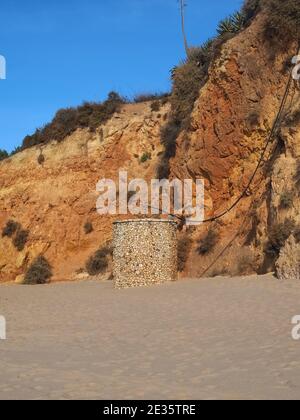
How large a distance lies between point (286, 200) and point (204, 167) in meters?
5.81

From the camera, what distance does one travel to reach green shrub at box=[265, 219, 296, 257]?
14.6 metres

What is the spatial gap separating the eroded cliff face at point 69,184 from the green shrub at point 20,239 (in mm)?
207

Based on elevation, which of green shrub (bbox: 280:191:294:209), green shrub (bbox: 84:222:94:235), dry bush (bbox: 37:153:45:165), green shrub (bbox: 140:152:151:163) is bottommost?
green shrub (bbox: 280:191:294:209)

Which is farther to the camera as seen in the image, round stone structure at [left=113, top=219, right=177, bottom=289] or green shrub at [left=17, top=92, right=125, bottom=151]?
green shrub at [left=17, top=92, right=125, bottom=151]

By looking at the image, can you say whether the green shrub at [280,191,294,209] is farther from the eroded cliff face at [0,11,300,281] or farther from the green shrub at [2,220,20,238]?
the green shrub at [2,220,20,238]

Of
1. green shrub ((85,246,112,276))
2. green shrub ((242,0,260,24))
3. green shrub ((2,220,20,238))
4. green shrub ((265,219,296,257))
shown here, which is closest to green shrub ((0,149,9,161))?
green shrub ((2,220,20,238))

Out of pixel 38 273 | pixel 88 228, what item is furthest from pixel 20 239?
pixel 88 228

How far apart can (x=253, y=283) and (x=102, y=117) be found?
18.9 metres

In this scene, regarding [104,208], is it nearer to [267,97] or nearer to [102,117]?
[102,117]

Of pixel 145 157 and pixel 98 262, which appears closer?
pixel 98 262

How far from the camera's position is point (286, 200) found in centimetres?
1526

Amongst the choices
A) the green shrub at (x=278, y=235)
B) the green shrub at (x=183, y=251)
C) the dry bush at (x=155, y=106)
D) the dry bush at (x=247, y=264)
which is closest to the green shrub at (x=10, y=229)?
the dry bush at (x=155, y=106)

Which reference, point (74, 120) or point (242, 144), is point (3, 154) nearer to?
point (74, 120)

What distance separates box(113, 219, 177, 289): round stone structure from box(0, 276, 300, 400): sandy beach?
2.58 m
